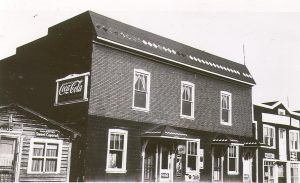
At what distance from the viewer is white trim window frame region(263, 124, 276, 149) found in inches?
957

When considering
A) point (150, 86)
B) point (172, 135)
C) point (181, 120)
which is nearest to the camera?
point (172, 135)

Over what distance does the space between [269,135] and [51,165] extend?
1587 cm

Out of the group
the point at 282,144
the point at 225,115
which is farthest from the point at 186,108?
the point at 282,144

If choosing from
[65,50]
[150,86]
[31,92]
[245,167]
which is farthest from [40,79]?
[245,167]

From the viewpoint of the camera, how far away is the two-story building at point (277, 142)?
78.2 ft

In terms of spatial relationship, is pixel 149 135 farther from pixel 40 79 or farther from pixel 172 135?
pixel 40 79

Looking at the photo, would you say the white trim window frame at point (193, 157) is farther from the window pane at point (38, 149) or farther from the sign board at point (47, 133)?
the window pane at point (38, 149)

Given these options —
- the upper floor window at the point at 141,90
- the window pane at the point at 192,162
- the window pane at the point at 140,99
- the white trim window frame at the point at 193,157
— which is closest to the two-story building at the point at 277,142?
the white trim window frame at the point at 193,157

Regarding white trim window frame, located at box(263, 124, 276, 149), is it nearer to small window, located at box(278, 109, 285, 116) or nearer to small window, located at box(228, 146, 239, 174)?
small window, located at box(278, 109, 285, 116)

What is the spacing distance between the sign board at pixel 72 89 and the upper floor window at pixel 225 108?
9.15 metres

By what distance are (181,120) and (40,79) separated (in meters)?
7.19

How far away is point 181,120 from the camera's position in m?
18.4

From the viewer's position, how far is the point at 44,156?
13602mm

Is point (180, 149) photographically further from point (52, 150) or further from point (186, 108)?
point (52, 150)
